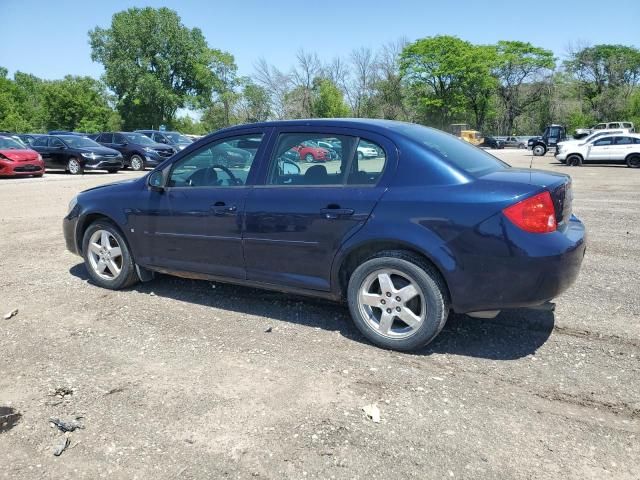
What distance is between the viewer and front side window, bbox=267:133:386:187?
3812 mm

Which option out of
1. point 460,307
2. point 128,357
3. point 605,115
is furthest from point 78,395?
point 605,115

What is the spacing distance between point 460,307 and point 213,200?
7.26 feet

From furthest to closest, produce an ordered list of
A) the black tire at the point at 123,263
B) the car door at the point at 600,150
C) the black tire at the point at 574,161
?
the black tire at the point at 574,161 → the car door at the point at 600,150 → the black tire at the point at 123,263

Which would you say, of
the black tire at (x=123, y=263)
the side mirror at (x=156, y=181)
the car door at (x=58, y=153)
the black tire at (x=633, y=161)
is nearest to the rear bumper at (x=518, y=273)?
the side mirror at (x=156, y=181)

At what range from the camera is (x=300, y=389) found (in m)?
3.24

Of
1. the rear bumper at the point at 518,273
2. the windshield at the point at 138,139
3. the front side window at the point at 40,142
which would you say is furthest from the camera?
the windshield at the point at 138,139

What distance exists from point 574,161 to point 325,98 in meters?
36.7

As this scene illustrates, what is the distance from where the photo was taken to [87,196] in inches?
209

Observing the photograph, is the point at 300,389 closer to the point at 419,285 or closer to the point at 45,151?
the point at 419,285

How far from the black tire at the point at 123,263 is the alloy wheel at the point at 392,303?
8.28 ft

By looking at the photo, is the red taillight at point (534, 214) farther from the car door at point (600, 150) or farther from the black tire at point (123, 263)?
the car door at point (600, 150)

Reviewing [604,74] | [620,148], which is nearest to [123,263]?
[620,148]

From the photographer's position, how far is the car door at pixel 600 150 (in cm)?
2462

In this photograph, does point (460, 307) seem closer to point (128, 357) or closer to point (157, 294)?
point (128, 357)
